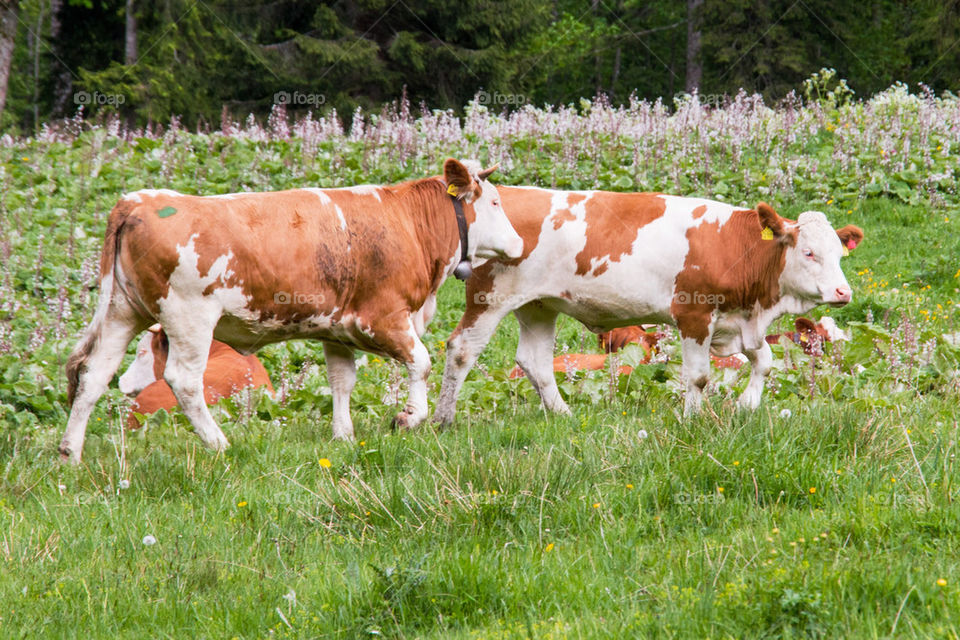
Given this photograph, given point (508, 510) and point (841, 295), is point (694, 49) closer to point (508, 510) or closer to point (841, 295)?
point (841, 295)

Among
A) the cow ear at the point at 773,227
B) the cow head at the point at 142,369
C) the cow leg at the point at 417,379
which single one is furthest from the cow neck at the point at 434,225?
the cow head at the point at 142,369

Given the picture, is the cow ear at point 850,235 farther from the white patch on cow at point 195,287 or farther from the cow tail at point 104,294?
the cow tail at point 104,294

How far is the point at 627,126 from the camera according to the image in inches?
661

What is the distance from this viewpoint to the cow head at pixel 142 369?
26.0ft

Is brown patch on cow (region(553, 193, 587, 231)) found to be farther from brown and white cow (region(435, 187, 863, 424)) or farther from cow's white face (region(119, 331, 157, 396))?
cow's white face (region(119, 331, 157, 396))

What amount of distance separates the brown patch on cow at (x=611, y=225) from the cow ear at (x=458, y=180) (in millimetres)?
862

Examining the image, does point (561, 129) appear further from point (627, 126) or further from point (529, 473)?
point (529, 473)

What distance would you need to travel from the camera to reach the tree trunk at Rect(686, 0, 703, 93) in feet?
98.6

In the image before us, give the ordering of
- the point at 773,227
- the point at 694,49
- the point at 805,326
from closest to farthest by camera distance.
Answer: the point at 773,227
the point at 805,326
the point at 694,49

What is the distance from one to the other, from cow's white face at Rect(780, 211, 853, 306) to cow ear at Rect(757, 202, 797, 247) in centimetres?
5

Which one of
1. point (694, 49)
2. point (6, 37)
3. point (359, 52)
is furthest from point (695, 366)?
point (694, 49)

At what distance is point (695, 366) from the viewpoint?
7.26 m

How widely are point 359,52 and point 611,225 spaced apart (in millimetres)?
18604

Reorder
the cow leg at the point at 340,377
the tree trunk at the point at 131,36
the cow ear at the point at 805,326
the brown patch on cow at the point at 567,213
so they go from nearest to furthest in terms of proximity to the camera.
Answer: the cow leg at the point at 340,377
the brown patch on cow at the point at 567,213
the cow ear at the point at 805,326
the tree trunk at the point at 131,36
